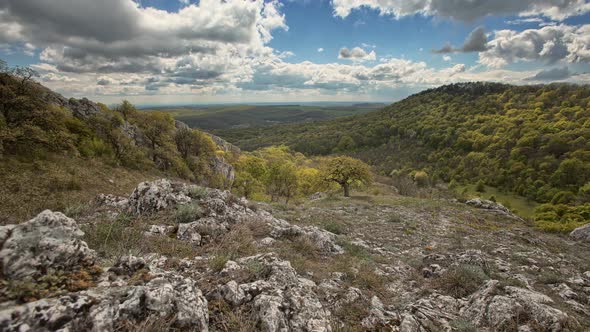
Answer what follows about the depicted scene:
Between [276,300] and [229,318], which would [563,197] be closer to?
[276,300]

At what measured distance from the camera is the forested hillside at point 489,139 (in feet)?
242

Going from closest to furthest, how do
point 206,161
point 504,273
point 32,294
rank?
point 32,294 → point 504,273 → point 206,161

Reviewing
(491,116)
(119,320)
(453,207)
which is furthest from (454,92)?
(119,320)

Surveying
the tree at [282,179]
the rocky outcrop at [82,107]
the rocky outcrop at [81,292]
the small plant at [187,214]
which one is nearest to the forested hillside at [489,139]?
the tree at [282,179]

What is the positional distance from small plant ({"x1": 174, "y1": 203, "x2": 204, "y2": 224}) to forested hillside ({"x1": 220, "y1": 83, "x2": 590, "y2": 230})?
66315 millimetres

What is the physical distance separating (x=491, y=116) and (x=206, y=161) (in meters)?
145

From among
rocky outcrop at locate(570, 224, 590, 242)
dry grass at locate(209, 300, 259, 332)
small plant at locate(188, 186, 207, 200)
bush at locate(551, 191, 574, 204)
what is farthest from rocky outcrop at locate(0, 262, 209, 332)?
bush at locate(551, 191, 574, 204)

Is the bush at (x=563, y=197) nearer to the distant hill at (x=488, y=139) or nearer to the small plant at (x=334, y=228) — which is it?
the distant hill at (x=488, y=139)

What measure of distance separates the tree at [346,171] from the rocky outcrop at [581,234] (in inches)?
813

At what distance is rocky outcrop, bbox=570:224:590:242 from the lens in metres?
19.4

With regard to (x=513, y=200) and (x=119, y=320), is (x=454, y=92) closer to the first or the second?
(x=513, y=200)

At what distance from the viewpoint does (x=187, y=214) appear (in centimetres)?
1003

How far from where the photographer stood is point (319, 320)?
5.12 metres

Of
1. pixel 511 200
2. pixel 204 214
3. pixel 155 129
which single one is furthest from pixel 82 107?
pixel 511 200
